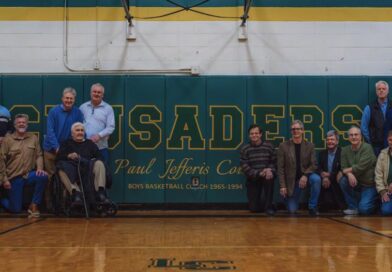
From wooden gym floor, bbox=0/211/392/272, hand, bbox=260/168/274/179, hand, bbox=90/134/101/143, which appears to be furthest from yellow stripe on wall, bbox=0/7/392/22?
wooden gym floor, bbox=0/211/392/272

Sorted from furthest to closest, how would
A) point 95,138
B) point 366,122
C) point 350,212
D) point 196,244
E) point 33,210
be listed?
point 366,122 < point 95,138 < point 350,212 < point 33,210 < point 196,244

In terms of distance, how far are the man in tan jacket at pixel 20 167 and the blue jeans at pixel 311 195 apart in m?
2.79

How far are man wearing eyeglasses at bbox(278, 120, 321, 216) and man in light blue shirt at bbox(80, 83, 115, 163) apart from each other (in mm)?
2015

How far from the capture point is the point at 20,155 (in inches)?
251

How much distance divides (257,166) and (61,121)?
2.31 meters

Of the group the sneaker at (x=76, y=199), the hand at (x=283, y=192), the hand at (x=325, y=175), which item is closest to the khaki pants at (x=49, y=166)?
the sneaker at (x=76, y=199)

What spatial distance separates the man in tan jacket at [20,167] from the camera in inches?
249

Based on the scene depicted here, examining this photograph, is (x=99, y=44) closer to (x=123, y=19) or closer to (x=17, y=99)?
(x=123, y=19)

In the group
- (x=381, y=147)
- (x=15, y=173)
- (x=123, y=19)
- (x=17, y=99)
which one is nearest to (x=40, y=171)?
(x=15, y=173)

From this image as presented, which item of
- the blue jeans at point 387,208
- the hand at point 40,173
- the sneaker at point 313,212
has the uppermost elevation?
the hand at point 40,173

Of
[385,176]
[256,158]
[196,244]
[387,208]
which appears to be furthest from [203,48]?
[196,244]

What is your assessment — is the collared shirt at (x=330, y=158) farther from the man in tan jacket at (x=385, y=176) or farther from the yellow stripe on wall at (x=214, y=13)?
the yellow stripe on wall at (x=214, y=13)

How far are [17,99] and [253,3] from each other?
3.20m

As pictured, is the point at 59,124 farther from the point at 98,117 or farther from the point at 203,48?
the point at 203,48
